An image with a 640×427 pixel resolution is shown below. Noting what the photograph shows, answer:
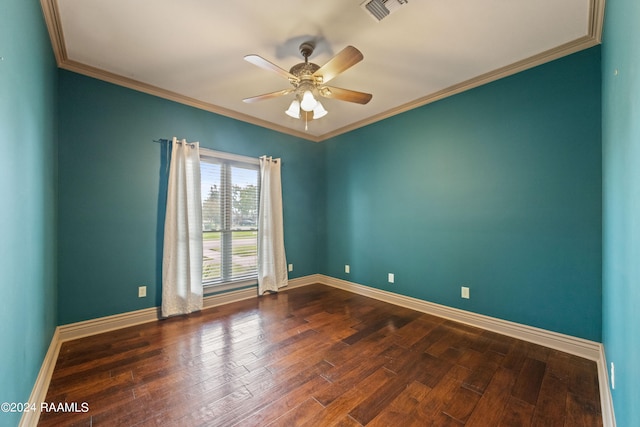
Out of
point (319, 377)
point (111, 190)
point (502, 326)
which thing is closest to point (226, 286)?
point (111, 190)

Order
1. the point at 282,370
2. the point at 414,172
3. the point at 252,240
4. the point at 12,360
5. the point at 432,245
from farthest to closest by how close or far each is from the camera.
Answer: the point at 252,240 → the point at 414,172 → the point at 432,245 → the point at 282,370 → the point at 12,360

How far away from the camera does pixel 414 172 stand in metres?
3.37

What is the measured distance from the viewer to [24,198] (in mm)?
1412

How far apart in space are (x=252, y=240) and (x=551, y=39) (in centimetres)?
401

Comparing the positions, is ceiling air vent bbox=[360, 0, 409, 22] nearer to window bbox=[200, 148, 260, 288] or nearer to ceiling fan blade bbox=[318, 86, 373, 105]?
ceiling fan blade bbox=[318, 86, 373, 105]

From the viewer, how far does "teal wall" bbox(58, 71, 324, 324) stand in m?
2.49

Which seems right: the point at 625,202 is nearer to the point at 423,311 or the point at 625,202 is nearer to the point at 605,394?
the point at 605,394

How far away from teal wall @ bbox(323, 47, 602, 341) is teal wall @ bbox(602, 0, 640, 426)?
2.14 feet

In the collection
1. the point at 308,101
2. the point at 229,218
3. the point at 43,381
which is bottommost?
the point at 43,381

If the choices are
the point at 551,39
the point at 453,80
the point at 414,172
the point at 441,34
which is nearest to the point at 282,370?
the point at 414,172

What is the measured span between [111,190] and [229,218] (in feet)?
4.48

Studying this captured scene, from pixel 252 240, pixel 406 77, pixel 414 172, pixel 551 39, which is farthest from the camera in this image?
pixel 252 240

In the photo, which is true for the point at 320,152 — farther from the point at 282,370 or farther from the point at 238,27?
the point at 282,370

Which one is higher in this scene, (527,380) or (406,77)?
(406,77)
